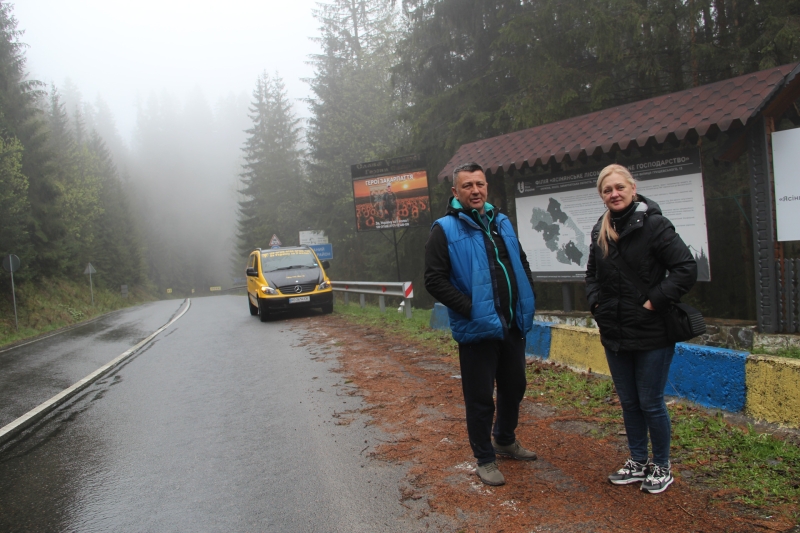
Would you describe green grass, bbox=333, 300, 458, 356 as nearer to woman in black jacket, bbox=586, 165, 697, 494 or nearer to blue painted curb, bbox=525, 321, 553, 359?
blue painted curb, bbox=525, 321, 553, 359

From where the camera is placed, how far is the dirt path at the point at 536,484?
3271 millimetres

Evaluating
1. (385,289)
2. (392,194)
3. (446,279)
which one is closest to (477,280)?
(446,279)

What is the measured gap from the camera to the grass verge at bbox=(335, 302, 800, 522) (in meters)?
3.53

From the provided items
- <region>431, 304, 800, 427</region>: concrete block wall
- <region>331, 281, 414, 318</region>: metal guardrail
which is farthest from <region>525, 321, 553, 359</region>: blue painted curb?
<region>331, 281, 414, 318</region>: metal guardrail

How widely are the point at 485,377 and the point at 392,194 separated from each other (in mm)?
13604

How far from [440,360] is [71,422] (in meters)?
4.80

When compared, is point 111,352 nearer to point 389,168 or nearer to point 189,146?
point 389,168

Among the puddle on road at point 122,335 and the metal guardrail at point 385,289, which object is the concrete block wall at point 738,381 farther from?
the puddle on road at point 122,335

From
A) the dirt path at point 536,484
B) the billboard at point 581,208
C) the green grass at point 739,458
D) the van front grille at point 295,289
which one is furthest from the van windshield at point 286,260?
the green grass at point 739,458

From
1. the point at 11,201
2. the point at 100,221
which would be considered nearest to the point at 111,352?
the point at 11,201

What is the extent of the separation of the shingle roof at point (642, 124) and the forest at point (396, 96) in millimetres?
2936

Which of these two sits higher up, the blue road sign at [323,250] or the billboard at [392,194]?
the billboard at [392,194]

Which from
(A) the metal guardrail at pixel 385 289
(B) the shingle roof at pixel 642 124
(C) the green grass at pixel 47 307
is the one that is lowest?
(C) the green grass at pixel 47 307

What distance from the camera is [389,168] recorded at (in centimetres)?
1716
